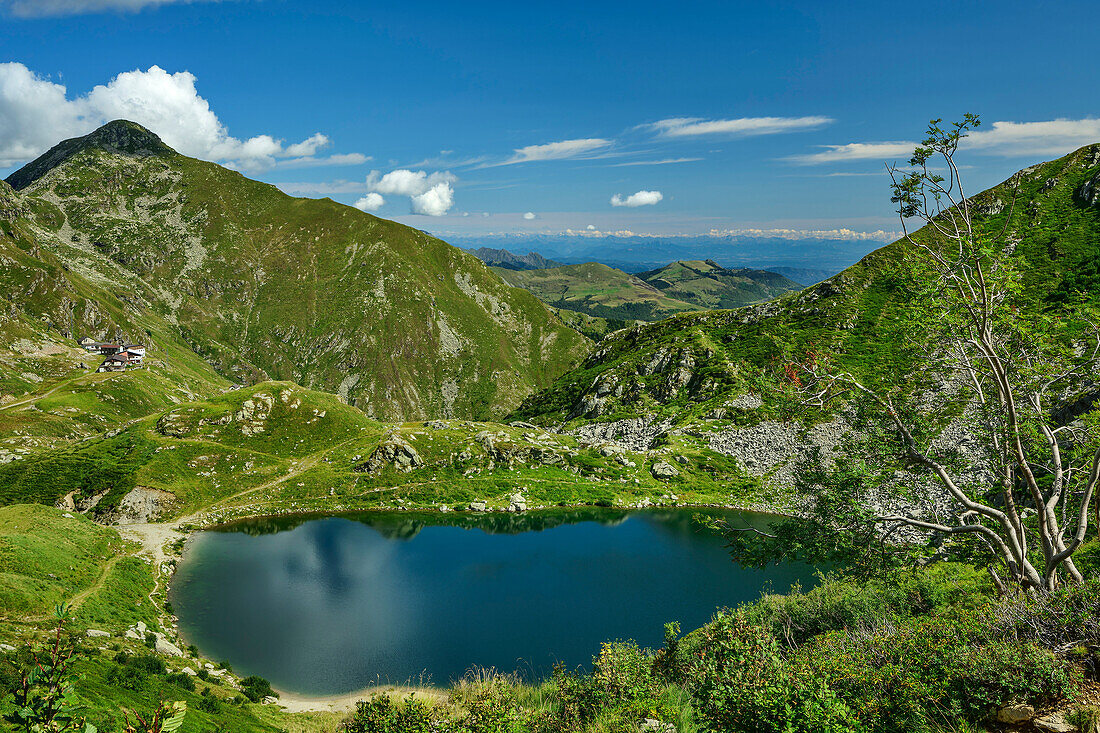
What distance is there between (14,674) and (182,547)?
165 feet

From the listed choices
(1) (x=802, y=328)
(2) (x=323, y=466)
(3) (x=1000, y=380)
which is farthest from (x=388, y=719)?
(1) (x=802, y=328)

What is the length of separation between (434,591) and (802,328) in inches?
4165

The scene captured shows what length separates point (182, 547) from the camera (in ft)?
205

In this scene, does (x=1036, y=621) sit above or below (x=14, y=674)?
above

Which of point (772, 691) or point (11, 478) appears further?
point (11, 478)

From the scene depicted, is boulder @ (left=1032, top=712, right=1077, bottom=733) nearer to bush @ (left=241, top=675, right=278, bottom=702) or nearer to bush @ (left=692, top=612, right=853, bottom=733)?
bush @ (left=692, top=612, right=853, bottom=733)

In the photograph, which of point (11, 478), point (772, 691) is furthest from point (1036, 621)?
point (11, 478)

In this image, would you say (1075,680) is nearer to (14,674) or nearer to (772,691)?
(772,691)

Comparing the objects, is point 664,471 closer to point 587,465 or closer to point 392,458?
point 587,465

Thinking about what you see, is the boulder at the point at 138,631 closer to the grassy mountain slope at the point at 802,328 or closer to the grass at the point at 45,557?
the grass at the point at 45,557

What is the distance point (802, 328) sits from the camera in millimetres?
120062

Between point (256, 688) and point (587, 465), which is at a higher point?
point (256, 688)

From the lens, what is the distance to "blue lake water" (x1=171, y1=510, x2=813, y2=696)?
4100cm

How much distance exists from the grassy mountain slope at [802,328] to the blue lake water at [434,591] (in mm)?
40203
